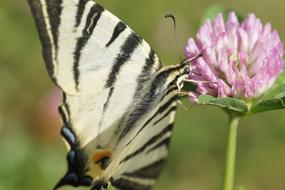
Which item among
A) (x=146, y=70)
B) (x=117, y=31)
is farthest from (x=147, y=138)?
(x=117, y=31)

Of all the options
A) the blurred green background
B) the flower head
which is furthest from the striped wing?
the blurred green background

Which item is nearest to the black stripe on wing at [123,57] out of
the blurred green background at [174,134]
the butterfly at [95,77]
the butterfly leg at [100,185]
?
the butterfly at [95,77]

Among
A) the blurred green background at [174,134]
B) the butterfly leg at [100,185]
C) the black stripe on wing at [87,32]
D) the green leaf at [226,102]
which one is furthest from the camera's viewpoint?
the blurred green background at [174,134]

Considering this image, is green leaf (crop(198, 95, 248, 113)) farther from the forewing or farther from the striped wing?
the forewing

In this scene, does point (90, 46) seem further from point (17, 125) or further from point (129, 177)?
point (17, 125)

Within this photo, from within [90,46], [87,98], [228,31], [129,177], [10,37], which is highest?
[10,37]

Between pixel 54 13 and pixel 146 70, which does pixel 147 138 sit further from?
pixel 54 13

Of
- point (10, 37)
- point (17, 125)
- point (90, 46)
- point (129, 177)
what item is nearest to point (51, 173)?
point (17, 125)

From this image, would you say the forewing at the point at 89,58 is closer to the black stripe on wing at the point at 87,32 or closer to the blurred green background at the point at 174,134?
the black stripe on wing at the point at 87,32
